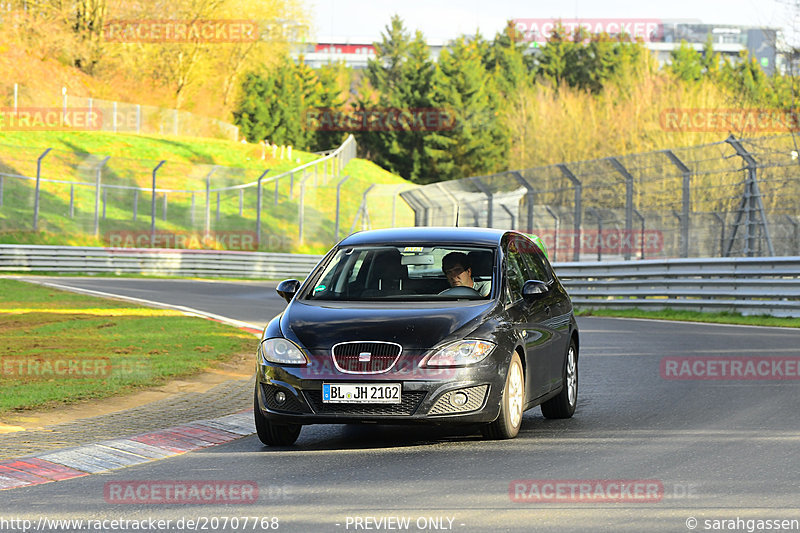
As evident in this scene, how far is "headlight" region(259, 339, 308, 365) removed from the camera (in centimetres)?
804

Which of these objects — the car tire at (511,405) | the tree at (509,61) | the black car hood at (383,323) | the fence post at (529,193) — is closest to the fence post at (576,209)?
the fence post at (529,193)

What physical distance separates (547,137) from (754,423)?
212ft

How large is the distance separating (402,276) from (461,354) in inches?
52.0

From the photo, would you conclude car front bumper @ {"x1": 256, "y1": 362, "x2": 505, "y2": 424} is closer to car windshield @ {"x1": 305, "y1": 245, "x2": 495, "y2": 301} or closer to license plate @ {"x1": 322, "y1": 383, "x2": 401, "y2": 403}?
license plate @ {"x1": 322, "y1": 383, "x2": 401, "y2": 403}

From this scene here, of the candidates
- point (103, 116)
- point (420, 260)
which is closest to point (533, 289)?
point (420, 260)

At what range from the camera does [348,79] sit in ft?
423

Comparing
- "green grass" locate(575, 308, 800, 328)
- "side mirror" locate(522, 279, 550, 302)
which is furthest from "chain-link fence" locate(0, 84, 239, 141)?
"side mirror" locate(522, 279, 550, 302)

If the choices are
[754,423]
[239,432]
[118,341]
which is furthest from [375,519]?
[118,341]

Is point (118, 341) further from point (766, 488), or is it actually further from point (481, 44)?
point (481, 44)

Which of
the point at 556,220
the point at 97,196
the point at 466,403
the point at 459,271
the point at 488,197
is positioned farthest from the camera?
the point at 97,196

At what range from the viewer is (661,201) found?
26.9 meters

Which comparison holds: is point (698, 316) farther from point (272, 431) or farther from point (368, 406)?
point (368, 406)

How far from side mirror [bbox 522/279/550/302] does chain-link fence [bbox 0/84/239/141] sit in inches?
2134

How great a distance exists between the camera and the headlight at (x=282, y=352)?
8.04m
